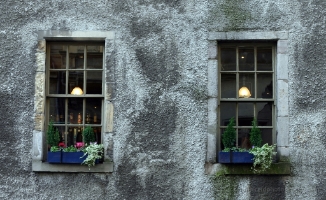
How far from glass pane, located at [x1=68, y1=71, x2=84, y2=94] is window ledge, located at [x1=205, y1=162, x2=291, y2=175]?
2.47 metres

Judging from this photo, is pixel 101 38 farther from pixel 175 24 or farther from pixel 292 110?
pixel 292 110

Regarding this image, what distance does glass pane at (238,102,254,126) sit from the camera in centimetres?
929

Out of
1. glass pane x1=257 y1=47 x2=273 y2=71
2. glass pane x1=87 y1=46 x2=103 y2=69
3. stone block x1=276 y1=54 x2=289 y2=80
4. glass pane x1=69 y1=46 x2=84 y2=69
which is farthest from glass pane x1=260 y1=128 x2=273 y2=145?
glass pane x1=69 y1=46 x2=84 y2=69

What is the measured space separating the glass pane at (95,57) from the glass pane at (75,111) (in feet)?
1.99

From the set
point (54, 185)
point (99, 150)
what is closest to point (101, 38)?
point (99, 150)

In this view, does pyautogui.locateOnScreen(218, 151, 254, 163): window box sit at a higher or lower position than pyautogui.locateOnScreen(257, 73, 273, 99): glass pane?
lower

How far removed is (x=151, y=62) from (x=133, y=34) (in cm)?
54

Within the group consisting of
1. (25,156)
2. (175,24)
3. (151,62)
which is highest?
(175,24)

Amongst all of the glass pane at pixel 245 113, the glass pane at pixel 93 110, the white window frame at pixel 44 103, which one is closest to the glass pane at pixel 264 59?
the glass pane at pixel 245 113

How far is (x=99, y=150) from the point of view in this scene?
354 inches

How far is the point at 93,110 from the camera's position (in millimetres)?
9367

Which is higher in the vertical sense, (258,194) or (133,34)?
(133,34)

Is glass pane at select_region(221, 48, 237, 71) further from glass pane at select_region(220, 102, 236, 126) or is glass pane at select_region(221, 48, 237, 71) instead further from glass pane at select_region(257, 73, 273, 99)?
glass pane at select_region(220, 102, 236, 126)

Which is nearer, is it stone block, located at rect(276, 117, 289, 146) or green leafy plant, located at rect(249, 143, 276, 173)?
green leafy plant, located at rect(249, 143, 276, 173)
